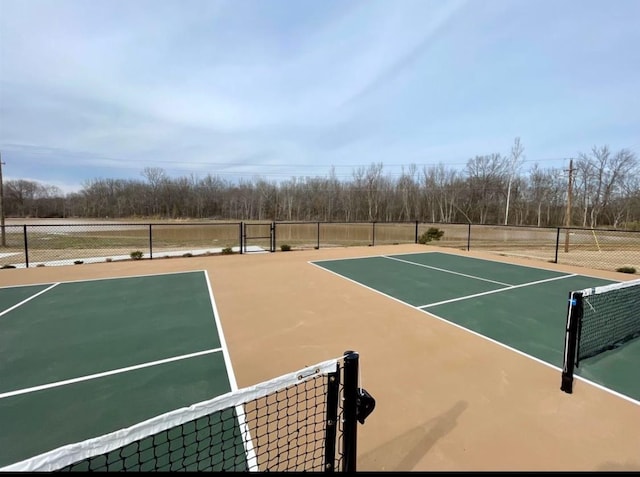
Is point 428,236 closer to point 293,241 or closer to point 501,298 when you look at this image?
point 293,241

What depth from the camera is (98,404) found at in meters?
2.80

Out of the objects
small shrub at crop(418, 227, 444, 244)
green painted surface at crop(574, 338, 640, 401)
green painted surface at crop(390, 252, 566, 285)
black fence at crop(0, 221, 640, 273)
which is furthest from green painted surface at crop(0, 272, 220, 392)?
small shrub at crop(418, 227, 444, 244)

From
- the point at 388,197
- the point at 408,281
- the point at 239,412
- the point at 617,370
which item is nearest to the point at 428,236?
the point at 408,281

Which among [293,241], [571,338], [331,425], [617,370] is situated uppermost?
[331,425]

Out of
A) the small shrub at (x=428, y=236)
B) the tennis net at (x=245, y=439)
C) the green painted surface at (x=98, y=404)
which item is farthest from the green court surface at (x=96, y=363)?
the small shrub at (x=428, y=236)

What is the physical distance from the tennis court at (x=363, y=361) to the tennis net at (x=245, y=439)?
0.39 m

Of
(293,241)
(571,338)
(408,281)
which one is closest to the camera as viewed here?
(571,338)

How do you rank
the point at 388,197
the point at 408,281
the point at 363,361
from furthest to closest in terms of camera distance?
the point at 388,197 < the point at 408,281 < the point at 363,361

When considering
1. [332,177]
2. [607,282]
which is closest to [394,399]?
[607,282]

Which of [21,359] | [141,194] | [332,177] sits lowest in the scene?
[21,359]

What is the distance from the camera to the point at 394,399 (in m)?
2.87

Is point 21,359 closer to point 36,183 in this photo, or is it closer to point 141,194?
point 141,194

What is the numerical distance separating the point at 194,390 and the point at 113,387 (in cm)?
83

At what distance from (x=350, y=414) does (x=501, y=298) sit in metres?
5.87
